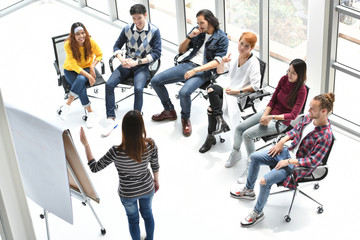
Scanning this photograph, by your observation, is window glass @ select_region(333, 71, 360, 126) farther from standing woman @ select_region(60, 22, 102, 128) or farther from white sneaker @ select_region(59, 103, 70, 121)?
white sneaker @ select_region(59, 103, 70, 121)

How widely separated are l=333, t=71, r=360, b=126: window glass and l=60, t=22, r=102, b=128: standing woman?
287 centimetres

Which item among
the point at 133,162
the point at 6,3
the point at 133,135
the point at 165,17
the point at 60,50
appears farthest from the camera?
the point at 6,3

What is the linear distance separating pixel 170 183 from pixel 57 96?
250 cm

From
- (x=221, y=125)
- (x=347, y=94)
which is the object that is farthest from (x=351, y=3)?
(x=221, y=125)

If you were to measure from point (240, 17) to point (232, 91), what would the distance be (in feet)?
5.56

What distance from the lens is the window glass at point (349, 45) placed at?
19.0 ft

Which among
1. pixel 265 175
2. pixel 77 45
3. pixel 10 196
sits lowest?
pixel 265 175

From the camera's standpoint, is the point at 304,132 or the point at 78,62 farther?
the point at 78,62

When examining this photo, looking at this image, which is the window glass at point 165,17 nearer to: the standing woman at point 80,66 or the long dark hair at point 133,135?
the standing woman at point 80,66

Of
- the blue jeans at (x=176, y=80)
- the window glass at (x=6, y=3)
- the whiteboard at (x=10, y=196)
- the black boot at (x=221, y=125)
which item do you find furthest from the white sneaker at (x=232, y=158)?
the window glass at (x=6, y=3)

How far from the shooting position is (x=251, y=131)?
17.5 ft

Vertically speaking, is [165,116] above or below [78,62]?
below

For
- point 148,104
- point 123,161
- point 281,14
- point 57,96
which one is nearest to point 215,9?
point 281,14

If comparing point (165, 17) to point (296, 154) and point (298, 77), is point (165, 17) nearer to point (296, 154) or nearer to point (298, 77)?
point (298, 77)
